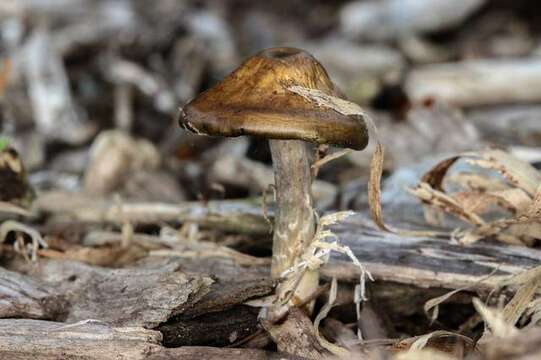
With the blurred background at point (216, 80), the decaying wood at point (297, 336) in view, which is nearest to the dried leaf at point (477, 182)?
the blurred background at point (216, 80)

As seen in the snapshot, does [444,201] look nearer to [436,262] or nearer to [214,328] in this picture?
[436,262]

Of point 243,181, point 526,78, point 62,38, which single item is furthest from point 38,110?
point 526,78

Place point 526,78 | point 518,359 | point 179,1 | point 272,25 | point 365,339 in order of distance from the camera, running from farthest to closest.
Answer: point 272,25 < point 179,1 < point 526,78 < point 365,339 < point 518,359

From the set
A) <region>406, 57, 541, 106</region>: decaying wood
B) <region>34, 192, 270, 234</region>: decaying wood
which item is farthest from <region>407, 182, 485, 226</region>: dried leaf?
<region>406, 57, 541, 106</region>: decaying wood

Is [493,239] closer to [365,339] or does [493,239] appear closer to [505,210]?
[505,210]

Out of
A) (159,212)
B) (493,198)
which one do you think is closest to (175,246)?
(159,212)
